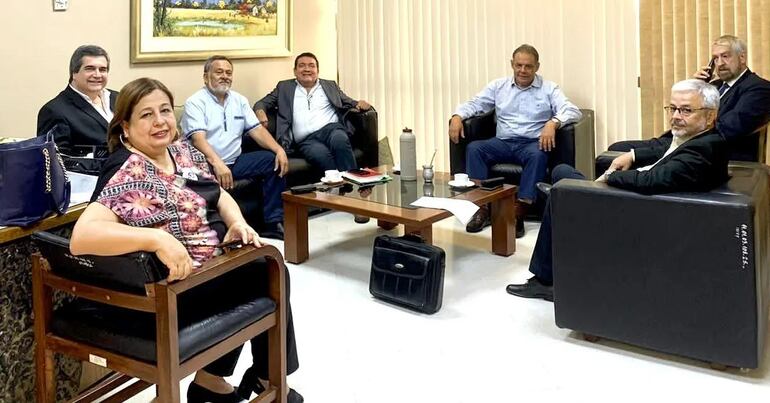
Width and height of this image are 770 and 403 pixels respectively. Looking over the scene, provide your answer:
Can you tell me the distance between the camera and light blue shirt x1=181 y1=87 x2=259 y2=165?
185 inches

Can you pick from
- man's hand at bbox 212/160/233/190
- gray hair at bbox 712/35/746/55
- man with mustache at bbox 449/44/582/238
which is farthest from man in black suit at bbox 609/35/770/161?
man's hand at bbox 212/160/233/190

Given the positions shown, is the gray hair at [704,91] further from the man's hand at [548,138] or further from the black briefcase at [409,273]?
the man's hand at [548,138]

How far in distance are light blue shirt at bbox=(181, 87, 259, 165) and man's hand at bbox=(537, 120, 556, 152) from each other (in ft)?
6.82

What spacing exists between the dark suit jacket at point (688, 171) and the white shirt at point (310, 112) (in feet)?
10.1

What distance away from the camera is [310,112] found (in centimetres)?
542

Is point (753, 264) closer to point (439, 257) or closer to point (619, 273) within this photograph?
point (619, 273)

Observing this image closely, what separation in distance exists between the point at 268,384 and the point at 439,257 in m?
1.24

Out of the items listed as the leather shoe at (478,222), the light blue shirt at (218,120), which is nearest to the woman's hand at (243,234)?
the light blue shirt at (218,120)

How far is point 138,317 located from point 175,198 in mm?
371

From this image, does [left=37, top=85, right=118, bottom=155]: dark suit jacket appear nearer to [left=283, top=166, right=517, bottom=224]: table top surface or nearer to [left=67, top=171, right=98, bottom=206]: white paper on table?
[left=67, top=171, right=98, bottom=206]: white paper on table

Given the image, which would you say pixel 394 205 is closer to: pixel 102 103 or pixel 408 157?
pixel 408 157

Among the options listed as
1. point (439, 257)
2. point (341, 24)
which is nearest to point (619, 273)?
point (439, 257)

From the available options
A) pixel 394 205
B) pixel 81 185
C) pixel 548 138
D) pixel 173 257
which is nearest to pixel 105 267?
pixel 173 257

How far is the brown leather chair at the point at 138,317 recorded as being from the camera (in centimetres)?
184
